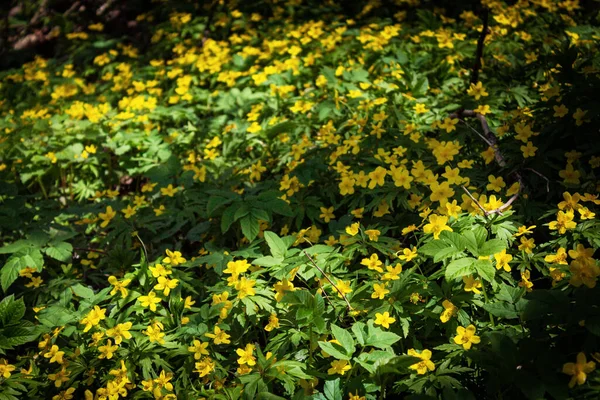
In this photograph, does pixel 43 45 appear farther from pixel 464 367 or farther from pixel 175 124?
pixel 464 367

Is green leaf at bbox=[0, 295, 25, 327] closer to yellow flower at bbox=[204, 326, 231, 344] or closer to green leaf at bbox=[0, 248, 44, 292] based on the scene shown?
green leaf at bbox=[0, 248, 44, 292]

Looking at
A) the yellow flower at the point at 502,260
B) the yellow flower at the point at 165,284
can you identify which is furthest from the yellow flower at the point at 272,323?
the yellow flower at the point at 502,260

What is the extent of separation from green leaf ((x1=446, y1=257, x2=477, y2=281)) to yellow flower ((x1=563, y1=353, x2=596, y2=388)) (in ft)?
1.33

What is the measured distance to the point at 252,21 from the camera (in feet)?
16.9

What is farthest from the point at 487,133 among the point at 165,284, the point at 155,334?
the point at 155,334

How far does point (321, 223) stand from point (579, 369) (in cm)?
141

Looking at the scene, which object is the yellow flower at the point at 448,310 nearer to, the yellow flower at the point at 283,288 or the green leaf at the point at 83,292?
the yellow flower at the point at 283,288

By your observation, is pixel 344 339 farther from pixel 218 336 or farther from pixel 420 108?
pixel 420 108

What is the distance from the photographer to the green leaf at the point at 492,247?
1.60m

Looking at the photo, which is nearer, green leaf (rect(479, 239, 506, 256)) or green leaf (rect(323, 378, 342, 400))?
green leaf (rect(323, 378, 342, 400))

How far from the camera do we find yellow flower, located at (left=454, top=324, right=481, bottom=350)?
58.1 inches

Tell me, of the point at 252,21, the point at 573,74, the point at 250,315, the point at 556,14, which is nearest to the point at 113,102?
the point at 252,21

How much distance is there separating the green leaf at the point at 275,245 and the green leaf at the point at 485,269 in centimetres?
75

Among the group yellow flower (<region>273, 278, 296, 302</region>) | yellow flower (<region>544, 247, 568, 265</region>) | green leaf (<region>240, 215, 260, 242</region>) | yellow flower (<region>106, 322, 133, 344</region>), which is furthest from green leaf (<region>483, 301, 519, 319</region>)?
yellow flower (<region>106, 322, 133, 344</region>)
